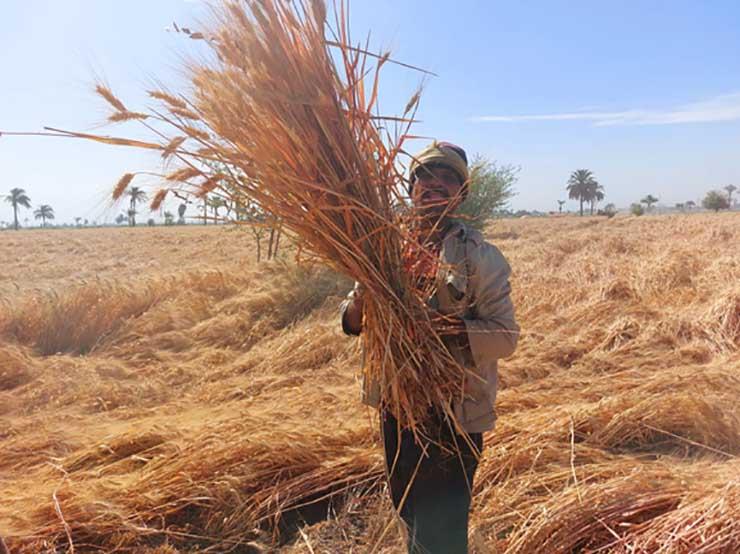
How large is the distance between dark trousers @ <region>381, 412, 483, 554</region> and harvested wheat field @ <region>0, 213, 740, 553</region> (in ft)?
1.20

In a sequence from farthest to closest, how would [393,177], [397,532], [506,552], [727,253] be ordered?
[727,253]
[397,532]
[506,552]
[393,177]

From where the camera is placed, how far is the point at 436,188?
4.40ft

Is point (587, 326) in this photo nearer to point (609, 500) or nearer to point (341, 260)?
point (609, 500)

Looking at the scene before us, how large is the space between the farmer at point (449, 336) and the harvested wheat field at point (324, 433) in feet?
1.41

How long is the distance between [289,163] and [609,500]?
67.6 inches

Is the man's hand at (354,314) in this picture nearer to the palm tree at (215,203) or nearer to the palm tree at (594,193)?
the palm tree at (215,203)

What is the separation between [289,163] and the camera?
45.0 inches

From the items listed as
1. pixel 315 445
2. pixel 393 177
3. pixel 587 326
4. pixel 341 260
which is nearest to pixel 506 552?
pixel 315 445

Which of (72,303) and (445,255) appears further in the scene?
(72,303)

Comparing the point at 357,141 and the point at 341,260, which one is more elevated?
the point at 357,141

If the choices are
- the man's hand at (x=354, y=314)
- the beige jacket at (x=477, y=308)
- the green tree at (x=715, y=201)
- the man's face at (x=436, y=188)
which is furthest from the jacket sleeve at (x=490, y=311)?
the green tree at (x=715, y=201)

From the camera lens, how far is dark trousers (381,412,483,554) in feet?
4.70

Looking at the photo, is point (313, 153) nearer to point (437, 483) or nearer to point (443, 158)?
point (443, 158)

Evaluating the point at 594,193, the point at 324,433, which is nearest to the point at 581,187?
the point at 594,193
